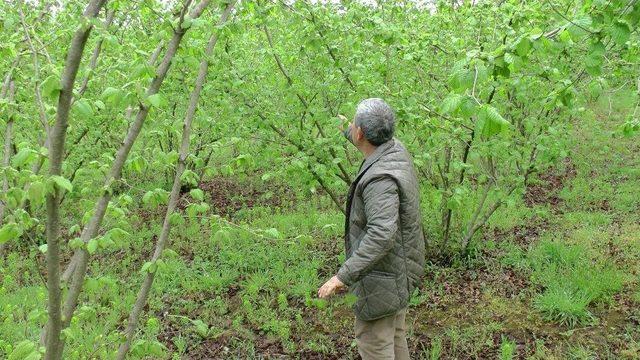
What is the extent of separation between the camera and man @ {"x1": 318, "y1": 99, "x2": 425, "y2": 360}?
3.09 meters

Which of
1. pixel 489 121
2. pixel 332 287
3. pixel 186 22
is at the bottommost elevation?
pixel 332 287

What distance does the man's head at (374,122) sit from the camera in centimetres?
326

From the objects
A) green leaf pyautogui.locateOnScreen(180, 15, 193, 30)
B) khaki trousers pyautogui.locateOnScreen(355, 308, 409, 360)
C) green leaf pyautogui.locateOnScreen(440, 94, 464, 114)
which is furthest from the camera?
khaki trousers pyautogui.locateOnScreen(355, 308, 409, 360)

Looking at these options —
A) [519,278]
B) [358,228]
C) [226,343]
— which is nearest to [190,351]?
[226,343]

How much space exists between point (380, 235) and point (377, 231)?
1.1 inches

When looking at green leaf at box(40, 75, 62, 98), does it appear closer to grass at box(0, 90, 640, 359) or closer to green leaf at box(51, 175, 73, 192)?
green leaf at box(51, 175, 73, 192)

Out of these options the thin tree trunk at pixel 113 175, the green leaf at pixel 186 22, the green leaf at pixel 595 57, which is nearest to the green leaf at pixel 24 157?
the thin tree trunk at pixel 113 175

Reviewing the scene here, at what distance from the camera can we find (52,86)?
1.80 meters

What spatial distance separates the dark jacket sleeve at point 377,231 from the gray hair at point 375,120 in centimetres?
31

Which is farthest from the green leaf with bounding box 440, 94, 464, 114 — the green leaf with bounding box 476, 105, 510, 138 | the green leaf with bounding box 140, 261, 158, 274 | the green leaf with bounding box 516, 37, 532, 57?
the green leaf with bounding box 140, 261, 158, 274

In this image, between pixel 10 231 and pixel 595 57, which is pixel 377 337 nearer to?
pixel 595 57

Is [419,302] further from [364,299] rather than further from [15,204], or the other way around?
[15,204]

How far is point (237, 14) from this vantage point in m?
3.80

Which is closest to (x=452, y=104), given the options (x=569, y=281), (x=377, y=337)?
(x=377, y=337)
